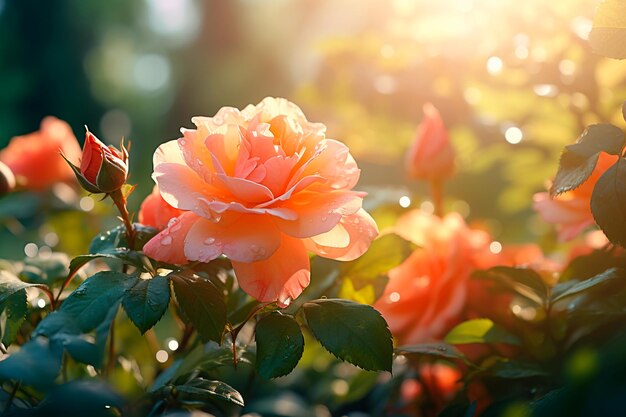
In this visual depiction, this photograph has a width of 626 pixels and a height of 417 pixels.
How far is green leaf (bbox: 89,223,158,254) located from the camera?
17.4 inches

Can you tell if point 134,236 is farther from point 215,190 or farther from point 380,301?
point 380,301

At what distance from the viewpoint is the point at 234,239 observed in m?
0.39

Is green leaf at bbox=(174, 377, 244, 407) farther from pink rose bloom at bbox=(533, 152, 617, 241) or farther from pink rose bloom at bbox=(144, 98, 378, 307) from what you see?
pink rose bloom at bbox=(533, 152, 617, 241)

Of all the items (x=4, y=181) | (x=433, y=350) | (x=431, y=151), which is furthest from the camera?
(x=431, y=151)

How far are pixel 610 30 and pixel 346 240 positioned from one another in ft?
0.65

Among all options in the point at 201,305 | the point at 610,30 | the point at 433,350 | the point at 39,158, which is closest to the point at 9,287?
the point at 201,305

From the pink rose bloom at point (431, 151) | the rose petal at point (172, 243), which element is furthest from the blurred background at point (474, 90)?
the rose petal at point (172, 243)

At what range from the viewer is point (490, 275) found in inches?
21.3

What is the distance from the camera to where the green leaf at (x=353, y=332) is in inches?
15.3

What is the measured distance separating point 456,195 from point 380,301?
2.28 feet

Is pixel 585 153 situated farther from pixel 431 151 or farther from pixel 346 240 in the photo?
pixel 431 151

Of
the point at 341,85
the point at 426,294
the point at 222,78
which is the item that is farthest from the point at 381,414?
the point at 222,78

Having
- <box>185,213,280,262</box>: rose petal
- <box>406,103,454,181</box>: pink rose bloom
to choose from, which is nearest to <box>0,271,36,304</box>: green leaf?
<box>185,213,280,262</box>: rose petal

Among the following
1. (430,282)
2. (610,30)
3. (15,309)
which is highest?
(610,30)
